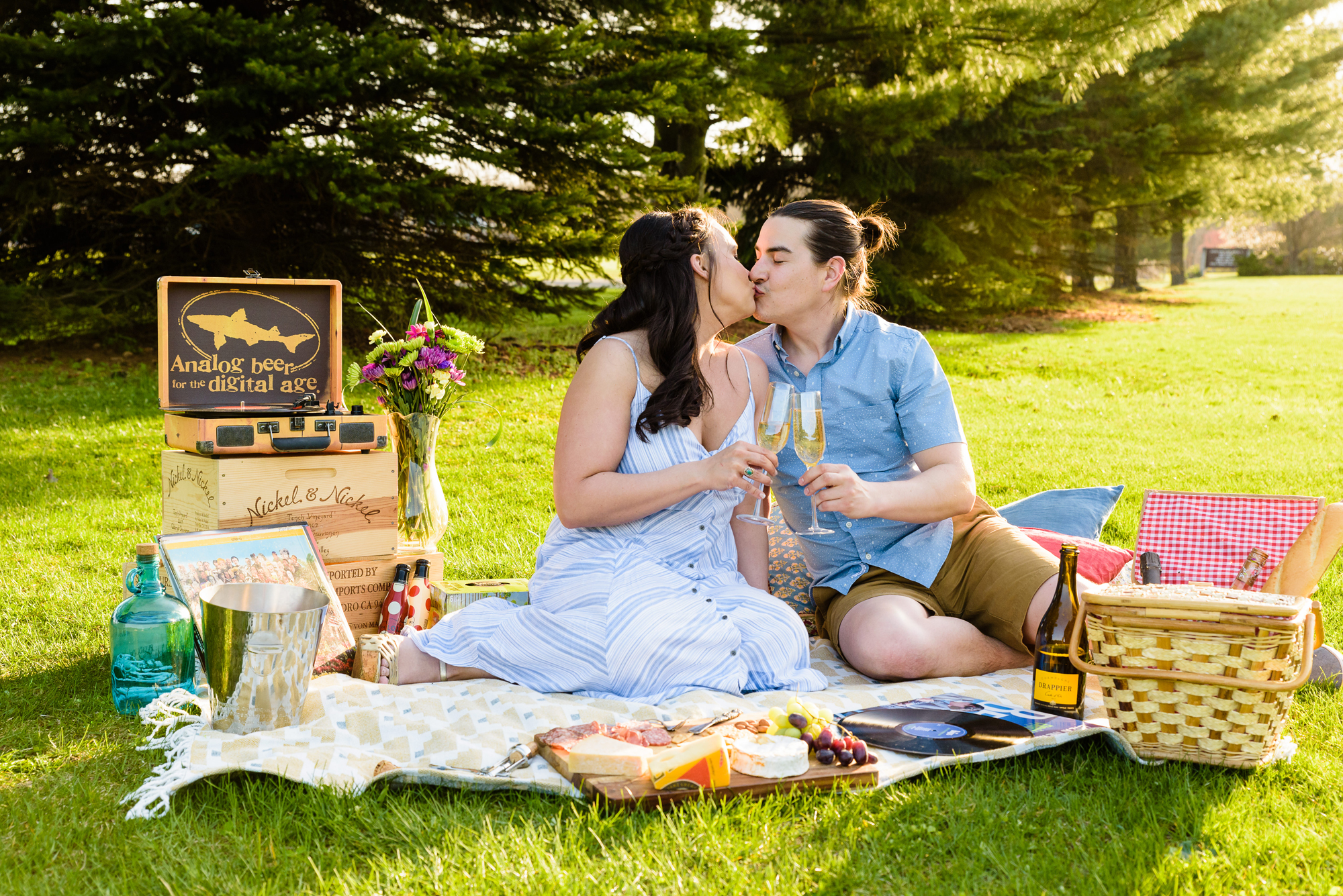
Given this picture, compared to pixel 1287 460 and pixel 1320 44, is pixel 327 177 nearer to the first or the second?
pixel 1287 460

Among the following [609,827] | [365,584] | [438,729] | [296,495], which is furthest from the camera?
[365,584]

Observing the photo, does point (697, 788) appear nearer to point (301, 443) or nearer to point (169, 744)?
point (169, 744)

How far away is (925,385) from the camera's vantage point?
348 centimetres

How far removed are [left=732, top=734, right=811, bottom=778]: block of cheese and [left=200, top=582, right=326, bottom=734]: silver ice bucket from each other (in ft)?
3.85

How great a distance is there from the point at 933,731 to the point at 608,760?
0.89m

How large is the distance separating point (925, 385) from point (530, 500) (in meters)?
3.30

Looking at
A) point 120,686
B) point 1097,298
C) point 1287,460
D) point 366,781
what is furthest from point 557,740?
point 1097,298

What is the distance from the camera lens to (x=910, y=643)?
3.27 meters

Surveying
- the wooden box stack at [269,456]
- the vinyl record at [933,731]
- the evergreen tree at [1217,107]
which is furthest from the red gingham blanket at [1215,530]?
the evergreen tree at [1217,107]

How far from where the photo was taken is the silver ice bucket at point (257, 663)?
2678 mm

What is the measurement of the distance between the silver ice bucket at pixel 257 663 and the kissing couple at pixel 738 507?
0.51 m

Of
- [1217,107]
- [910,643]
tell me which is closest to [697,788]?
[910,643]

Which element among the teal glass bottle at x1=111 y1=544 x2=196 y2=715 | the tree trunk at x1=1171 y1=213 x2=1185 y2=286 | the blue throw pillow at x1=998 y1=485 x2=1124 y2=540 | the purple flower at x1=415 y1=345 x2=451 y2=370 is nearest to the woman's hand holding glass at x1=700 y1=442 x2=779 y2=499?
the purple flower at x1=415 y1=345 x2=451 y2=370

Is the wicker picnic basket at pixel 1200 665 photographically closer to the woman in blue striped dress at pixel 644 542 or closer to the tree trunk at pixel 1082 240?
the woman in blue striped dress at pixel 644 542
